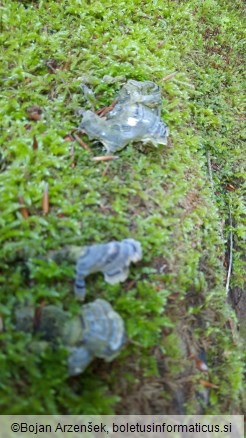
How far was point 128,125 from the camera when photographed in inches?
100

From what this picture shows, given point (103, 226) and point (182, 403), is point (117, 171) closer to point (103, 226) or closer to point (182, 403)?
point (103, 226)

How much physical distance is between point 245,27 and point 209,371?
3549 mm

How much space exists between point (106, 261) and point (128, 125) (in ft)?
3.24

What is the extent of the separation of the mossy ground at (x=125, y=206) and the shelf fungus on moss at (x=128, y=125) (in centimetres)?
10

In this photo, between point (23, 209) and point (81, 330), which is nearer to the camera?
point (81, 330)

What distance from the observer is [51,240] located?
2.13 meters

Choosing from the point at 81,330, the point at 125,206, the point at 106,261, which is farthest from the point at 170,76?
the point at 81,330

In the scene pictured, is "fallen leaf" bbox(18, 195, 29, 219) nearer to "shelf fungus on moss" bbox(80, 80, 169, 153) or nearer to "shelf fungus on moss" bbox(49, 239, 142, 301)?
"shelf fungus on moss" bbox(49, 239, 142, 301)

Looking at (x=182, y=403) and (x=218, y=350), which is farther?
(x=218, y=350)

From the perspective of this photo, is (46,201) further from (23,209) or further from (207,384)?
(207,384)

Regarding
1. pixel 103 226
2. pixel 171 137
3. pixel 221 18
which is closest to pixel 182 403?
pixel 103 226

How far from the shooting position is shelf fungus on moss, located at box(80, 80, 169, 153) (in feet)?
8.31

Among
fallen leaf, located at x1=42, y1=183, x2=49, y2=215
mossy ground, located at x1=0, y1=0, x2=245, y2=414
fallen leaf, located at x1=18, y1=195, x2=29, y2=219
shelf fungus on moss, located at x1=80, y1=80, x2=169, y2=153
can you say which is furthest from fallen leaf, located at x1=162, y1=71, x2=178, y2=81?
fallen leaf, located at x1=18, y1=195, x2=29, y2=219

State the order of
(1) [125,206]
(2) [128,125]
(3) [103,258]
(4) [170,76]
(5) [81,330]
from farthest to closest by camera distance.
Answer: (4) [170,76] < (2) [128,125] < (1) [125,206] < (3) [103,258] < (5) [81,330]
